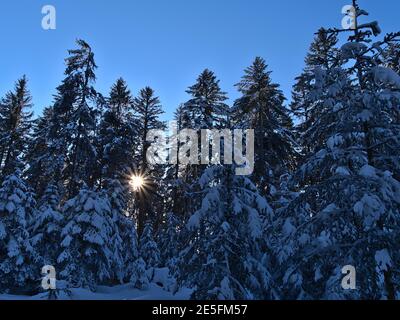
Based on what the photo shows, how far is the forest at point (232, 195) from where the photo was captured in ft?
30.6

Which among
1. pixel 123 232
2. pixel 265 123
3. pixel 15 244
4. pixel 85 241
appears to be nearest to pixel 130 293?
pixel 85 241

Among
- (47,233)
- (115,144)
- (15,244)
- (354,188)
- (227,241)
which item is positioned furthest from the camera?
(115,144)

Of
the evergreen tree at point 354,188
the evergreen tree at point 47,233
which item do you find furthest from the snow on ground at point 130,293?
the evergreen tree at point 354,188

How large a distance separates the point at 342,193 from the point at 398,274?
2.17 metres

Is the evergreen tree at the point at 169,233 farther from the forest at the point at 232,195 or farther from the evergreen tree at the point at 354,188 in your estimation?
the evergreen tree at the point at 354,188

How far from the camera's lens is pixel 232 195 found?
12.5 m

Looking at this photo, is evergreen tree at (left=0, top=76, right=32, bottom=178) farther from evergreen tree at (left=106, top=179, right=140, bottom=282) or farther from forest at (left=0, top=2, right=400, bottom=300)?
evergreen tree at (left=106, top=179, right=140, bottom=282)

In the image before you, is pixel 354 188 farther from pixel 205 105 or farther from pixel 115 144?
pixel 115 144

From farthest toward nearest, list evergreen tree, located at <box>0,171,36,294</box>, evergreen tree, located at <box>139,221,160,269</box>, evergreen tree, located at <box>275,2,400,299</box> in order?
evergreen tree, located at <box>139,221,160,269</box>, evergreen tree, located at <box>0,171,36,294</box>, evergreen tree, located at <box>275,2,400,299</box>

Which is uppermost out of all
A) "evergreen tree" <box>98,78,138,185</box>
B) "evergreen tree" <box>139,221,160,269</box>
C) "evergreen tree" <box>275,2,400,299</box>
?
"evergreen tree" <box>98,78,138,185</box>

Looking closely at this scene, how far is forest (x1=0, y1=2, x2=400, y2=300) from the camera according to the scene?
9336 millimetres

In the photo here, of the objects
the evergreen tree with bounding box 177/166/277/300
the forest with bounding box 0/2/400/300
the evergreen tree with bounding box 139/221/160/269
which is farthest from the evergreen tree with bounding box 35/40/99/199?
the evergreen tree with bounding box 177/166/277/300

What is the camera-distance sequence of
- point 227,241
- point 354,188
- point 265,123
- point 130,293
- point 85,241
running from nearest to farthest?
point 354,188
point 227,241
point 85,241
point 130,293
point 265,123

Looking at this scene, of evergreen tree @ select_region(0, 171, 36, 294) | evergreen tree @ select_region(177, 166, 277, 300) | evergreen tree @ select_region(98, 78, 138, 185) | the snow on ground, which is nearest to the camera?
evergreen tree @ select_region(177, 166, 277, 300)
